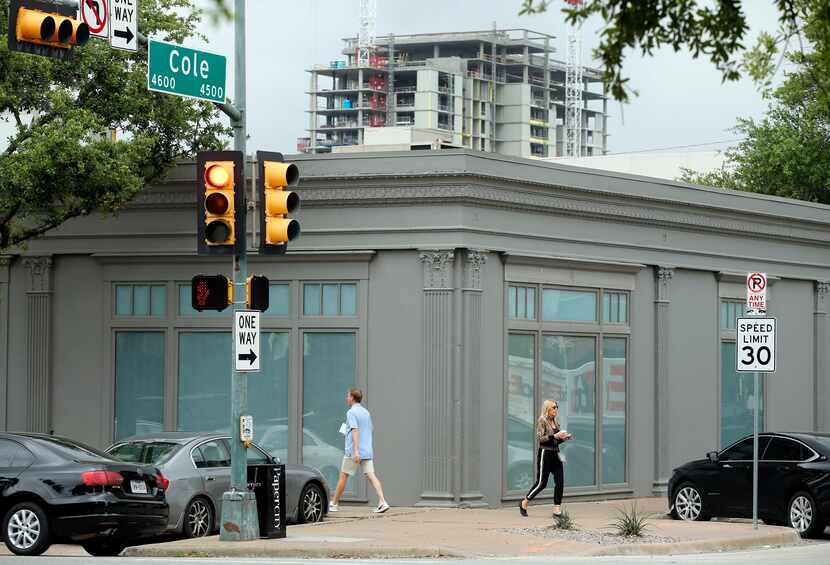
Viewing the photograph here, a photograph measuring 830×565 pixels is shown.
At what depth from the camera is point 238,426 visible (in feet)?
61.2

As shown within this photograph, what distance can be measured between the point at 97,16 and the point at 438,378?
9.83m

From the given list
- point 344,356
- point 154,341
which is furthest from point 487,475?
point 154,341

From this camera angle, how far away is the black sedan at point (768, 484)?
21641mm

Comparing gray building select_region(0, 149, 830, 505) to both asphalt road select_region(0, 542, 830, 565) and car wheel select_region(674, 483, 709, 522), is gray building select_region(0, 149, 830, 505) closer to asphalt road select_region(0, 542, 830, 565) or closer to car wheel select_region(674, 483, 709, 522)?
car wheel select_region(674, 483, 709, 522)

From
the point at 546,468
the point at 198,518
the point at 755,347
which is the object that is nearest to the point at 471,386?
the point at 546,468

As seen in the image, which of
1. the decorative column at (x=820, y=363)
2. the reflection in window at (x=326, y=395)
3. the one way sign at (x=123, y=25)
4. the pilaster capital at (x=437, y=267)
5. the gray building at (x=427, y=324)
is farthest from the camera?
the decorative column at (x=820, y=363)

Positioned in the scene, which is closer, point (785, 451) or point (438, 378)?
point (785, 451)

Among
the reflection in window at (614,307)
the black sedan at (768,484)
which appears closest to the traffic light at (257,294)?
the black sedan at (768,484)

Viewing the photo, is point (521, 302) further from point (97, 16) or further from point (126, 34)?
point (97, 16)

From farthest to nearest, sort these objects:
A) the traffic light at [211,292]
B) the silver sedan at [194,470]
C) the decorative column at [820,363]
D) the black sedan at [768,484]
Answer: the decorative column at [820,363], the black sedan at [768,484], the silver sedan at [194,470], the traffic light at [211,292]

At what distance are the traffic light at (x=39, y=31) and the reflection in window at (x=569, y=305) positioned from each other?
42.7 ft

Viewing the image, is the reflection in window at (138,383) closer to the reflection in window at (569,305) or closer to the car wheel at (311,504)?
the car wheel at (311,504)

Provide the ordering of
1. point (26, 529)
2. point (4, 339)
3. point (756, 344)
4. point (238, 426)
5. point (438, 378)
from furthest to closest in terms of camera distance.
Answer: point (4, 339) → point (438, 378) → point (756, 344) → point (238, 426) → point (26, 529)

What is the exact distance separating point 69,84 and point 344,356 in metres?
6.12
